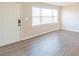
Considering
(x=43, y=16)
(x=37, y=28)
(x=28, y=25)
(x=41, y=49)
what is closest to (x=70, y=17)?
(x=43, y=16)

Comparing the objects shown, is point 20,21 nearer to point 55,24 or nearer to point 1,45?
point 1,45

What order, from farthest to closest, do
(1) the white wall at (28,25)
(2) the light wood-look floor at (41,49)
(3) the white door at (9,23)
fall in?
(1) the white wall at (28,25), (3) the white door at (9,23), (2) the light wood-look floor at (41,49)

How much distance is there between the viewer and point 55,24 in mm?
8648

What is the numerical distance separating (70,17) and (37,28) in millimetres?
3175

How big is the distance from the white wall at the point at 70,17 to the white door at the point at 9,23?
4.66 metres

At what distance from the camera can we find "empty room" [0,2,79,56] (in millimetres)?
3980

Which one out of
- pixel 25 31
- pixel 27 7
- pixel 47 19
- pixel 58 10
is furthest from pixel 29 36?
pixel 58 10

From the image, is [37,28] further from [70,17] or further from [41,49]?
[70,17]

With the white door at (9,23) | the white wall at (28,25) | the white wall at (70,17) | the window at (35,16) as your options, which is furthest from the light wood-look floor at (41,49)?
the white wall at (70,17)

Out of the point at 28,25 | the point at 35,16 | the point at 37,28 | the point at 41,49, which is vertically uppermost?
the point at 35,16

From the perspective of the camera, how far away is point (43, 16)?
725 centimetres

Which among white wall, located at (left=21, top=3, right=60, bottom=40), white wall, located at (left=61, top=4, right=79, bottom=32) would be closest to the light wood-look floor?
white wall, located at (left=21, top=3, right=60, bottom=40)

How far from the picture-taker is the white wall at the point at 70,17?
8164mm

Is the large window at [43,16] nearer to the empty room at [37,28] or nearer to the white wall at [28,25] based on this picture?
the empty room at [37,28]
